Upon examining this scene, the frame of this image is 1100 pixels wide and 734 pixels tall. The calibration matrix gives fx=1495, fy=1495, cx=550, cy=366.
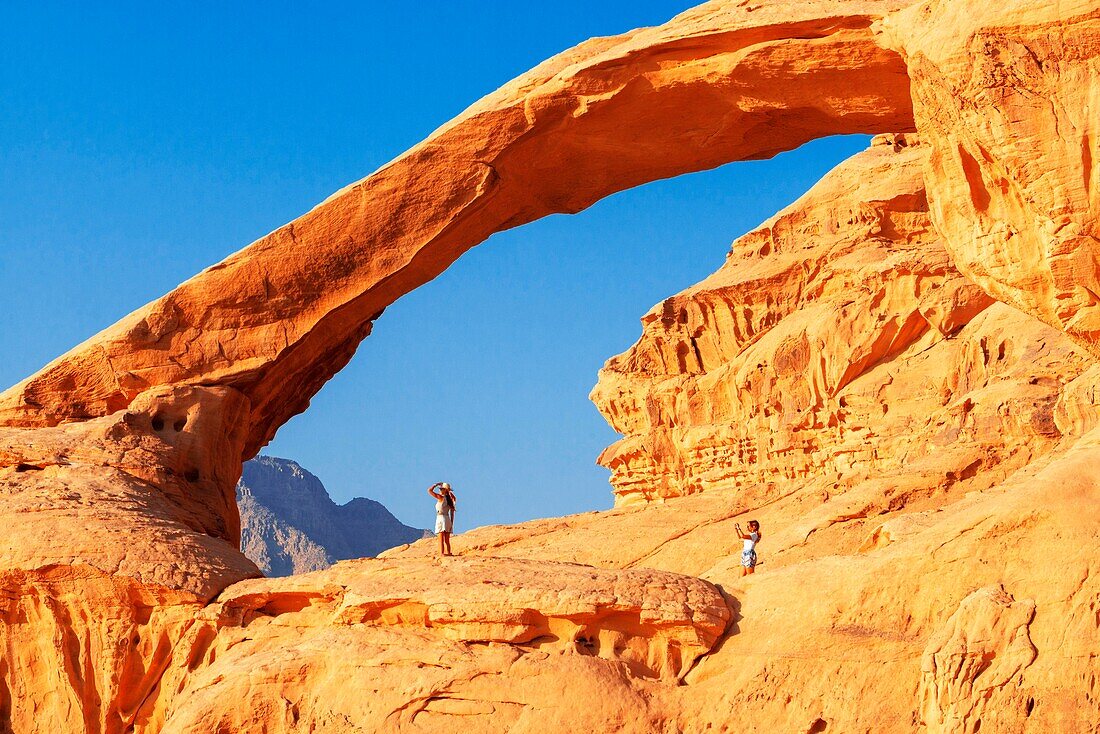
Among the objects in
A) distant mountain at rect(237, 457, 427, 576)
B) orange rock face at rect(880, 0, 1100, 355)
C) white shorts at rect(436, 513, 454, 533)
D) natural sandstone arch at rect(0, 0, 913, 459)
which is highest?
distant mountain at rect(237, 457, 427, 576)

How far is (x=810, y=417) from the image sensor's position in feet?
83.4

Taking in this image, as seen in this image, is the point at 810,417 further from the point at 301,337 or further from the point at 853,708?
the point at 853,708

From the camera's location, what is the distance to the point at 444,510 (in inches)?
567

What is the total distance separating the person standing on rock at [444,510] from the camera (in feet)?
46.9

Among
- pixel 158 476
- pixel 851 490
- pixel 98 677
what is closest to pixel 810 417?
pixel 851 490

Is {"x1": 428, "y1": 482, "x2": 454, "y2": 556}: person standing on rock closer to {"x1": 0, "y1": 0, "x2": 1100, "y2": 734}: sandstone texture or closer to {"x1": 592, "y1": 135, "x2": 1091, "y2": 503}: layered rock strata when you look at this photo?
{"x1": 0, "y1": 0, "x2": 1100, "y2": 734}: sandstone texture

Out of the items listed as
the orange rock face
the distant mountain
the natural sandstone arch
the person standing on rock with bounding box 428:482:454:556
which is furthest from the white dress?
the distant mountain

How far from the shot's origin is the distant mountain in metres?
80.1

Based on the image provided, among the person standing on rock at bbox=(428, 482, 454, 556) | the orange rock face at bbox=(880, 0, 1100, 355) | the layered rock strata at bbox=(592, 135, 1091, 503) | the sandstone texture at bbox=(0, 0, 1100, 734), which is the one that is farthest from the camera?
the layered rock strata at bbox=(592, 135, 1091, 503)

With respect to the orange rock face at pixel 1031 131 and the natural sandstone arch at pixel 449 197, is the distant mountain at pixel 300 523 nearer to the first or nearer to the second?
the natural sandstone arch at pixel 449 197

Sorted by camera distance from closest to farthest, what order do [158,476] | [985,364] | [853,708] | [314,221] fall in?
[853,708] → [158,476] → [314,221] → [985,364]

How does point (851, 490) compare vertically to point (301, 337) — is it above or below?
below

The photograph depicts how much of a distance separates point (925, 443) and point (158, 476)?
1056 centimetres

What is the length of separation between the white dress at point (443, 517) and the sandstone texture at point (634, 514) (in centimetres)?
71
